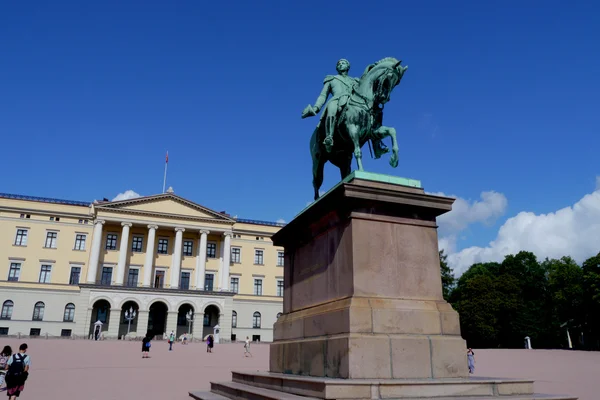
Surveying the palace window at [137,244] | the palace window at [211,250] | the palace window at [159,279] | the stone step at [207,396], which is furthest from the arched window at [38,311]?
the stone step at [207,396]

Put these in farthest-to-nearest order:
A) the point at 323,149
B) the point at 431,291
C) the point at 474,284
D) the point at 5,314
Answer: the point at 474,284 < the point at 5,314 < the point at 323,149 < the point at 431,291

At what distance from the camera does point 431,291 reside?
6.97 metres

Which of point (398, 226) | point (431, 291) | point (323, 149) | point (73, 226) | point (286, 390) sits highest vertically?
point (73, 226)

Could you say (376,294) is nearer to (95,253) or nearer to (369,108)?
(369,108)

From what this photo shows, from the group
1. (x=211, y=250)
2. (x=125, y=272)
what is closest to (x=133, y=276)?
(x=125, y=272)

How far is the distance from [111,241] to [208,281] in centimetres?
1296

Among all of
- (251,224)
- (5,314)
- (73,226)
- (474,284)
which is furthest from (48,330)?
(474,284)

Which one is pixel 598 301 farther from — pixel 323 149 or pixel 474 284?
pixel 323 149

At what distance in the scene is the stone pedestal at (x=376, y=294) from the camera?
243 inches

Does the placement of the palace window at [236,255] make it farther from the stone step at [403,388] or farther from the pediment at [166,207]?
the stone step at [403,388]

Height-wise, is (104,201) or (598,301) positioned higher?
(104,201)

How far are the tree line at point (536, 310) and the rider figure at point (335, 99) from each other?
46.3m

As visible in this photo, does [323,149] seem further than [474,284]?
No

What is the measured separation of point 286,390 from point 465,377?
241 cm
